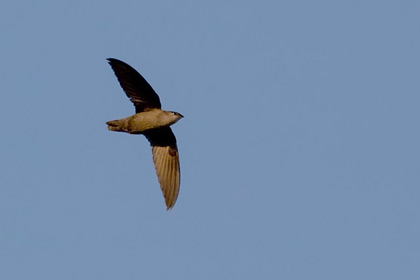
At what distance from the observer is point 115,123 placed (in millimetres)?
21703

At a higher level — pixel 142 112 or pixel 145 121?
pixel 142 112

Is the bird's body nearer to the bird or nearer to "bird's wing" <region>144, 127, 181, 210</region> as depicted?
the bird

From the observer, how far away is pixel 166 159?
74.9ft

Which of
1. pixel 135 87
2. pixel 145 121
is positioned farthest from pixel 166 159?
pixel 135 87

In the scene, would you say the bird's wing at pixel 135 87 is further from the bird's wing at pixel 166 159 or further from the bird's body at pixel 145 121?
the bird's wing at pixel 166 159

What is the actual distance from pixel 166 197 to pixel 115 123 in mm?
1691

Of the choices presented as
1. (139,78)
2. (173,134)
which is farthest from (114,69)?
(173,134)

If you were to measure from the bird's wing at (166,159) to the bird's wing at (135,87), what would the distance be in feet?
2.69

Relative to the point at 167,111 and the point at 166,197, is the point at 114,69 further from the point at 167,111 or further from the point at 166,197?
the point at 166,197

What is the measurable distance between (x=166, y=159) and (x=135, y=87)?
174cm

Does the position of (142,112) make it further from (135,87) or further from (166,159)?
(166,159)

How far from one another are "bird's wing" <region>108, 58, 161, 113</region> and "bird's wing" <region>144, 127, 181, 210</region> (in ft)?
2.69

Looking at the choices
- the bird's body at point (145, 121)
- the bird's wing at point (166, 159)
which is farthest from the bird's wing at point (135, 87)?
the bird's wing at point (166, 159)

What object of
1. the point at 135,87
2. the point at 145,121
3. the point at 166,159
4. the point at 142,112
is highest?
the point at 135,87
